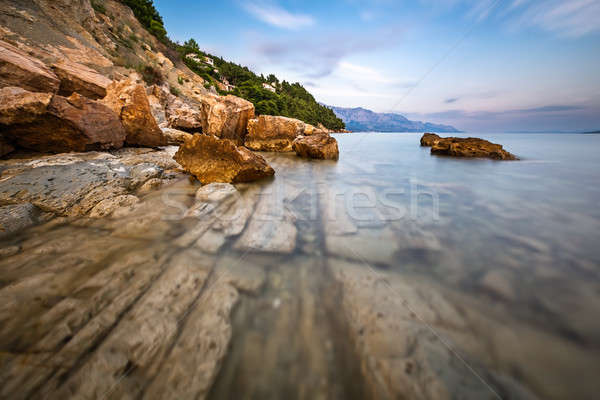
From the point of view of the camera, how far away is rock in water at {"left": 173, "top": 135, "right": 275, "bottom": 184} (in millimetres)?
4527

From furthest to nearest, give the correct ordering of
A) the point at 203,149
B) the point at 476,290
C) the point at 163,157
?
1. the point at 163,157
2. the point at 203,149
3. the point at 476,290

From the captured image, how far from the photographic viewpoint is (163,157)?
5648mm

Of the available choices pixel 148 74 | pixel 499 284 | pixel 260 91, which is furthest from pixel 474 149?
pixel 260 91

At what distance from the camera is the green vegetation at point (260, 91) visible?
35.3m

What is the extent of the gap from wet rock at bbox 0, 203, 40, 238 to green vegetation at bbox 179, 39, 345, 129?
3343 cm

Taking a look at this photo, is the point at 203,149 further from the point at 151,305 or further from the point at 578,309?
the point at 578,309

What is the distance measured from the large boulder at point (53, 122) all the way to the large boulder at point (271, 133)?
20.7 feet

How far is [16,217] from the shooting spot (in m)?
2.42

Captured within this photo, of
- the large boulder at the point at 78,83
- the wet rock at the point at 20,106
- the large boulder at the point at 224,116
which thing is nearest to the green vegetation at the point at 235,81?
the large boulder at the point at 224,116

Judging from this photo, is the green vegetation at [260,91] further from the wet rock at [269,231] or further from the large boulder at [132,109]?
the wet rock at [269,231]

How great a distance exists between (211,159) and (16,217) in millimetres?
2811

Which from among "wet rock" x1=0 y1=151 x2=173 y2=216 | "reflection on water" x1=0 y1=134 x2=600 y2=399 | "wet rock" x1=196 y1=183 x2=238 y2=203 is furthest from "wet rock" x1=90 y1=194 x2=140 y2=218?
"wet rock" x1=196 y1=183 x2=238 y2=203

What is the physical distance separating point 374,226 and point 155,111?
1243 centimetres

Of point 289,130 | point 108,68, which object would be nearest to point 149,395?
point 289,130
